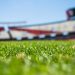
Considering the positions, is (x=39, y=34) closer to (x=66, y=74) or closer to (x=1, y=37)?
(x=1, y=37)

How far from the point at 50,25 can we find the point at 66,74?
29.0 metres

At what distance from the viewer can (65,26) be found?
1222 inches

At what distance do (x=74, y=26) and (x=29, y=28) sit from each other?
4629mm

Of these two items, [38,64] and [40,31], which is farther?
[40,31]

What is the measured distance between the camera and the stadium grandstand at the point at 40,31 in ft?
98.3

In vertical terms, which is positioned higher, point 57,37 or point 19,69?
point 19,69

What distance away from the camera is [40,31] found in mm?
30281

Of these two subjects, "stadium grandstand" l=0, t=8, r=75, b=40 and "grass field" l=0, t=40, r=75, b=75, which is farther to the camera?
"stadium grandstand" l=0, t=8, r=75, b=40

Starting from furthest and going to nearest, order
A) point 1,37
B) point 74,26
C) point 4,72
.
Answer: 1. point 74,26
2. point 1,37
3. point 4,72

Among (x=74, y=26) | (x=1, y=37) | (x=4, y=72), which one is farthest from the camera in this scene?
(x=74, y=26)

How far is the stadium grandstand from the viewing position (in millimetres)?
29953

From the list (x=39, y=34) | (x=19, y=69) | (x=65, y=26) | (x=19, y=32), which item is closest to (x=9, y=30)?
(x=19, y=32)

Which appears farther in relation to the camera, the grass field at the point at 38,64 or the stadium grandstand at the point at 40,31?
the stadium grandstand at the point at 40,31

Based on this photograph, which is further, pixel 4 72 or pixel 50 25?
pixel 50 25
